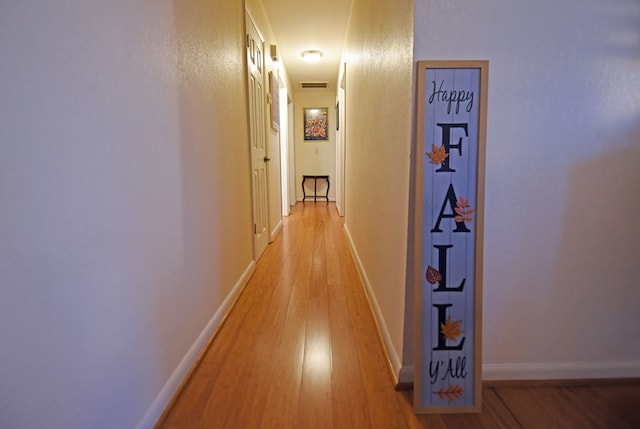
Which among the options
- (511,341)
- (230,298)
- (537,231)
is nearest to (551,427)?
(511,341)

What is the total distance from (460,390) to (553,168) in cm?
84

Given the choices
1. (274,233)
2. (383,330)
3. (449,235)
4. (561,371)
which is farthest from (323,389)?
(274,233)

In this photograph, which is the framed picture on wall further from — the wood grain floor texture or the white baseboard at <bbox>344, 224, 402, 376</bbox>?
the wood grain floor texture

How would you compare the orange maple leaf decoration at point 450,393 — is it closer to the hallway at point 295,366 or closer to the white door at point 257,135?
the hallway at point 295,366

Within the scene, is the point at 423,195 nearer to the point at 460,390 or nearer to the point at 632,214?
the point at 460,390

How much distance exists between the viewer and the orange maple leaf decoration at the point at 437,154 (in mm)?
1078

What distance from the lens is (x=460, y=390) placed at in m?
1.12

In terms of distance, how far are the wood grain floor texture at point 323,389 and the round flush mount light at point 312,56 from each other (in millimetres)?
3619

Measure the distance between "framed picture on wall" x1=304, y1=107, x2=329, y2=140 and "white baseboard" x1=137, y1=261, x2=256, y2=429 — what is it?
17.7 feet

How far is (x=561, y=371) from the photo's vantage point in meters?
1.24

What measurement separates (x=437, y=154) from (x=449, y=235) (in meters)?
0.28

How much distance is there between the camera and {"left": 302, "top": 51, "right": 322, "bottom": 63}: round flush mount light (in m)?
4.40

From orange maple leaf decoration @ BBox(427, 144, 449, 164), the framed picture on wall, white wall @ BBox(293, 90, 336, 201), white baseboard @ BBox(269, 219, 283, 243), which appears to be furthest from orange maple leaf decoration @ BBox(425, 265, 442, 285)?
the framed picture on wall

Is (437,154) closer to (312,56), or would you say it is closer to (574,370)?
(574,370)
